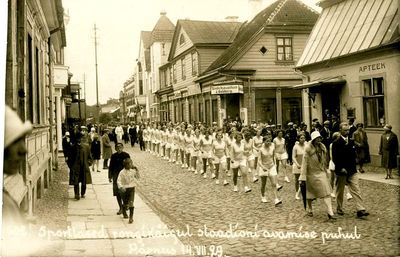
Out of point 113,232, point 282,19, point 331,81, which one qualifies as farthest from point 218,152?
point 282,19

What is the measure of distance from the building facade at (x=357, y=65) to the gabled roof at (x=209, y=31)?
29.0 feet

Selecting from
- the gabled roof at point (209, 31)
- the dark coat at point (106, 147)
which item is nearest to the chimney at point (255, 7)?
the gabled roof at point (209, 31)

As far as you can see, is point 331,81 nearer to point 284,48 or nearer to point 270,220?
point 284,48

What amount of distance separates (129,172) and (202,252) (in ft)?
9.75

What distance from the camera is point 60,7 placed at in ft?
39.1

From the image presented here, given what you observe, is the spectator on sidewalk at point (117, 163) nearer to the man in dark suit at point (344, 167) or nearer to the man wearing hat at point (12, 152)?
the man in dark suit at point (344, 167)

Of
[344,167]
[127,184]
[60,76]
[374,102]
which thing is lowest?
[127,184]

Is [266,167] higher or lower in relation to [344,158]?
lower

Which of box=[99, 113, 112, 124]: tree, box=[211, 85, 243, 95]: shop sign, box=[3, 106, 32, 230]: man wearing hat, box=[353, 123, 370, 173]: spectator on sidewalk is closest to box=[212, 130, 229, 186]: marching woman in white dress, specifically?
box=[353, 123, 370, 173]: spectator on sidewalk

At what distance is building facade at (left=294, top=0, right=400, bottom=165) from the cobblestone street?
2.80 m

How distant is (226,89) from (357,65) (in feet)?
25.9

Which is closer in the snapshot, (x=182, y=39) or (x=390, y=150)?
(x=390, y=150)

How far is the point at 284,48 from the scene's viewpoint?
2447 centimetres

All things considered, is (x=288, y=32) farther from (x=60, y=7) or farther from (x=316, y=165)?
(x=316, y=165)
